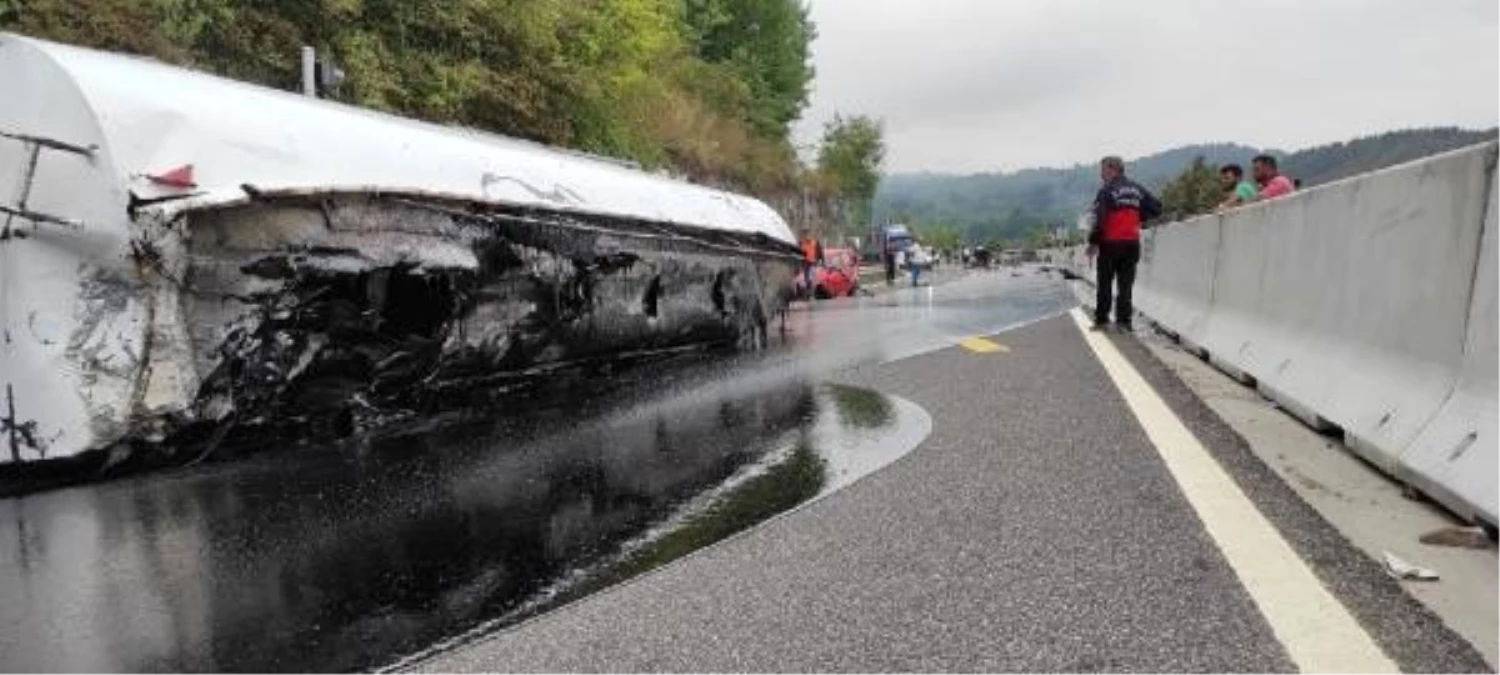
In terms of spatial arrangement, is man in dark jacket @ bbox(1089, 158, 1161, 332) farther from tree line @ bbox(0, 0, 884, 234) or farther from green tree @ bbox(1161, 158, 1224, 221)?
green tree @ bbox(1161, 158, 1224, 221)

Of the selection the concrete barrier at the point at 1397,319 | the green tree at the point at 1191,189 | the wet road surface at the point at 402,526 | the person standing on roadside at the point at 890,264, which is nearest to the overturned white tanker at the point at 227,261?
the wet road surface at the point at 402,526

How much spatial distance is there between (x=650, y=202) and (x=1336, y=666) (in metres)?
8.11

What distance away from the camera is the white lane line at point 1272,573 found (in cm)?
319

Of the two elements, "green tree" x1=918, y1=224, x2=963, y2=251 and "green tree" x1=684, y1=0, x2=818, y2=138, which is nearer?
"green tree" x1=684, y1=0, x2=818, y2=138

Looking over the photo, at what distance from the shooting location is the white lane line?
3.19m

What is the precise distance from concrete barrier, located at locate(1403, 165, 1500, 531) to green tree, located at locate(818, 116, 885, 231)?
7497 centimetres

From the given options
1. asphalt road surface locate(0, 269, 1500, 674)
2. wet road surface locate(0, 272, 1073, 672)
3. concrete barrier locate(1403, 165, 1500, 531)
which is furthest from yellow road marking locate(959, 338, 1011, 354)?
concrete barrier locate(1403, 165, 1500, 531)

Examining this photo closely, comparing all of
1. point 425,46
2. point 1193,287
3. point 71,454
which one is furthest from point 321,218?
point 425,46

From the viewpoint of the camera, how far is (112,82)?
21.8 ft

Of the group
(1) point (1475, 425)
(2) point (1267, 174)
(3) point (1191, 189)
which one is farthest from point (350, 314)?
(3) point (1191, 189)

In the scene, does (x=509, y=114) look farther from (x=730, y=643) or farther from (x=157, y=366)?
(x=730, y=643)

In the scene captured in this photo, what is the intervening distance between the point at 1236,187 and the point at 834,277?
15692 mm

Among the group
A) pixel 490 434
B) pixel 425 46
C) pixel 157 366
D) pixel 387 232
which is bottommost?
pixel 490 434

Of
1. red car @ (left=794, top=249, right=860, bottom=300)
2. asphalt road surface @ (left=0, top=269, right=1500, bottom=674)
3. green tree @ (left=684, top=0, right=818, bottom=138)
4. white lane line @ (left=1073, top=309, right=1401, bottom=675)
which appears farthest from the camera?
green tree @ (left=684, top=0, right=818, bottom=138)
